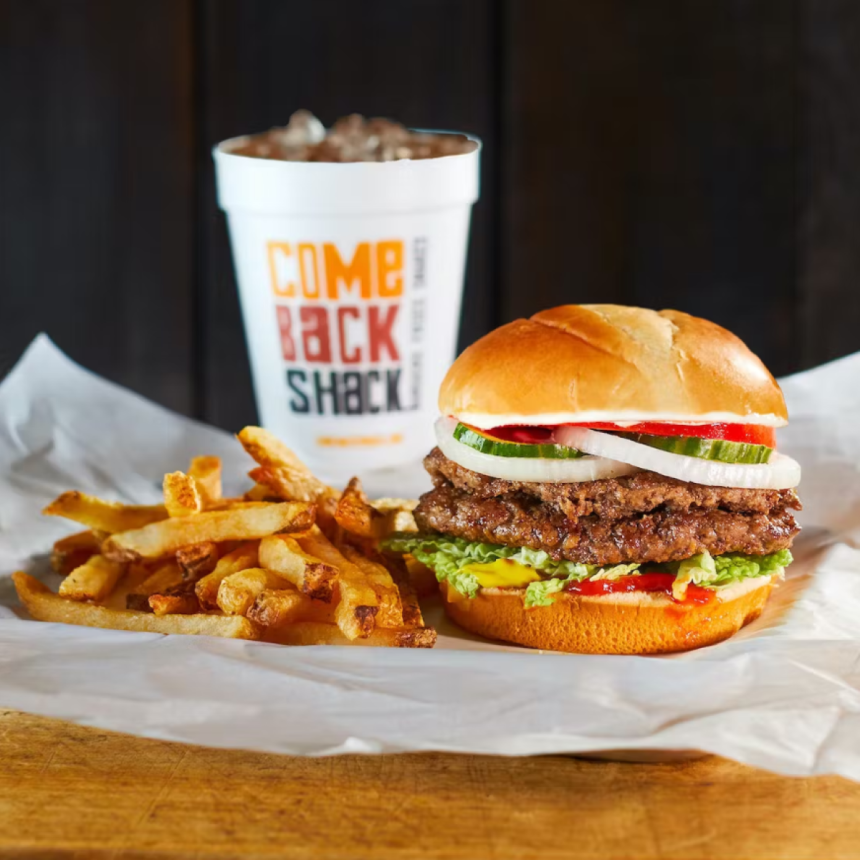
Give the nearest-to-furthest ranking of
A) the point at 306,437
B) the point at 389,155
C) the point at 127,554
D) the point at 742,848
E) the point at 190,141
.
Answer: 1. the point at 742,848
2. the point at 127,554
3. the point at 389,155
4. the point at 306,437
5. the point at 190,141

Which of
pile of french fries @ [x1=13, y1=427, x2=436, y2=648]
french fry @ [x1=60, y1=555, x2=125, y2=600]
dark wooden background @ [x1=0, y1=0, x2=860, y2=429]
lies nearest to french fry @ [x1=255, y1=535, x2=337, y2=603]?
pile of french fries @ [x1=13, y1=427, x2=436, y2=648]

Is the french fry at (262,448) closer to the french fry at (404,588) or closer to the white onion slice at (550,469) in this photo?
the french fry at (404,588)

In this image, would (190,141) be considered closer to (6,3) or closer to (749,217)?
(6,3)

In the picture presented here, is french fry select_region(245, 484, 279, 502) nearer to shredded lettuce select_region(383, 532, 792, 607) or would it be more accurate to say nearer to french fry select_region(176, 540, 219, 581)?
french fry select_region(176, 540, 219, 581)

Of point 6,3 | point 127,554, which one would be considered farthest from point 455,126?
point 127,554

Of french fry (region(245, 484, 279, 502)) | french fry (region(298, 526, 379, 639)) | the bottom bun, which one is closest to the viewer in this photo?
french fry (region(298, 526, 379, 639))
